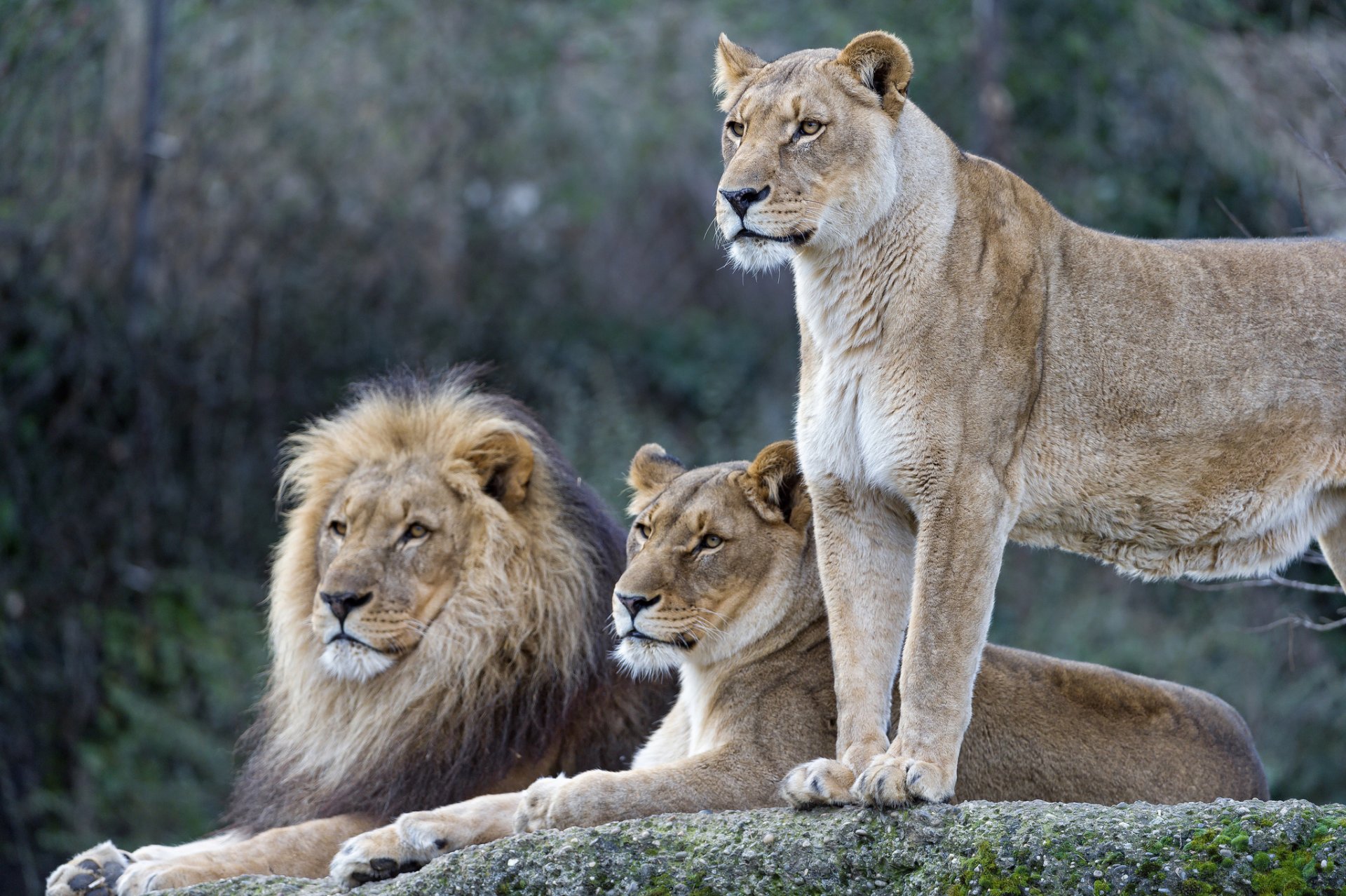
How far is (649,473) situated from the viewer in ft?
13.3

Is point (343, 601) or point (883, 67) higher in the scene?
point (883, 67)

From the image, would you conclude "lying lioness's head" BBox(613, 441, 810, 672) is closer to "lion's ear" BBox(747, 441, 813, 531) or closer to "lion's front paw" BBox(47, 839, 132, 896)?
"lion's ear" BBox(747, 441, 813, 531)

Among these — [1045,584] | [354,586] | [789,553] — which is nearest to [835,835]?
[789,553]

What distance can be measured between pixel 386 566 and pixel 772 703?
1226mm

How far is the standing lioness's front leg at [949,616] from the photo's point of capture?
298 centimetres

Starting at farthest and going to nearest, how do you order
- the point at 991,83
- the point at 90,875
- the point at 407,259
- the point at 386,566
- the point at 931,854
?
the point at 407,259
the point at 991,83
the point at 386,566
the point at 90,875
the point at 931,854

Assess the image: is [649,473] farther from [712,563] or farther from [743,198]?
[743,198]

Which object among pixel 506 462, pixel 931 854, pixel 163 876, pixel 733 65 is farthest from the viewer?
pixel 506 462

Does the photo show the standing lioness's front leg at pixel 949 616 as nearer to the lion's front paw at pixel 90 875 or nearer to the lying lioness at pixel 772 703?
the lying lioness at pixel 772 703

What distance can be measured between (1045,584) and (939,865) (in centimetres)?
659

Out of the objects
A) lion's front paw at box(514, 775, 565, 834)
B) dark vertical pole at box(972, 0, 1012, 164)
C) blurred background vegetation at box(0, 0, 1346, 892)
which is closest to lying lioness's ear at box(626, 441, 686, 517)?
lion's front paw at box(514, 775, 565, 834)

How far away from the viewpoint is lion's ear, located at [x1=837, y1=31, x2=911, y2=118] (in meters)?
3.21

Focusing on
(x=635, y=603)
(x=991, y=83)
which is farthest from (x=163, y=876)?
(x=991, y=83)

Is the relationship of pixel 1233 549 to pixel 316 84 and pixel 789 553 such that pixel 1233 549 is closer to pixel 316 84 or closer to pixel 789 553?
pixel 789 553
